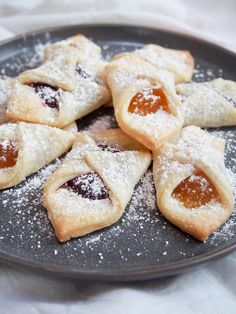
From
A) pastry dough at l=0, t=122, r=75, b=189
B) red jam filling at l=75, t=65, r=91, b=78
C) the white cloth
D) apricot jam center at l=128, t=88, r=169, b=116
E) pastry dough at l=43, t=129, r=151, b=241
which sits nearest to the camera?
the white cloth

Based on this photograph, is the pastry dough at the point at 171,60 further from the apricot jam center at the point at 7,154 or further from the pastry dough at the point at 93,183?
the apricot jam center at the point at 7,154

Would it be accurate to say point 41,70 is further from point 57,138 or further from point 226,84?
point 226,84

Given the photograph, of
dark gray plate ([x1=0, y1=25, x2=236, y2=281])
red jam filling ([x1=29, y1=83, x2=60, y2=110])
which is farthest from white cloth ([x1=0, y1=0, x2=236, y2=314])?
red jam filling ([x1=29, y1=83, x2=60, y2=110])

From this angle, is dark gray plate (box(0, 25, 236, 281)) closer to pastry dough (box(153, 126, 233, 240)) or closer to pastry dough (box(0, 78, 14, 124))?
pastry dough (box(153, 126, 233, 240))

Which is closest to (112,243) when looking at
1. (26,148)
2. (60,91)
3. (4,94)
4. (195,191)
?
(195,191)

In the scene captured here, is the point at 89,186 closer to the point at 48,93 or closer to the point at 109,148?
the point at 109,148

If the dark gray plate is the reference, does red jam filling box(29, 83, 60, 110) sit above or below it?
above

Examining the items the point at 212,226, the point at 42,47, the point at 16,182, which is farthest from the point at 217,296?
the point at 42,47
